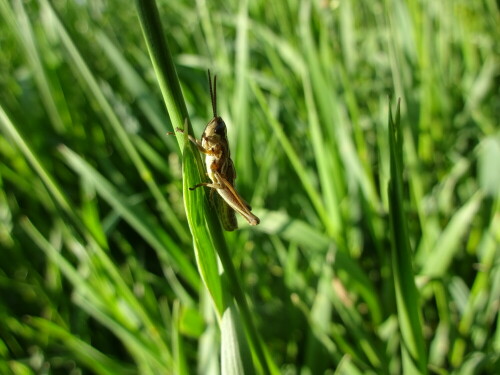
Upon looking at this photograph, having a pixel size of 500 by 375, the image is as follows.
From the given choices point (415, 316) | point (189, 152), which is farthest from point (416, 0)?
point (189, 152)

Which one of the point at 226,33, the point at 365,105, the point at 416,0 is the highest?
the point at 226,33

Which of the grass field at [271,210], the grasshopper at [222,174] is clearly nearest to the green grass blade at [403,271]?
the grass field at [271,210]

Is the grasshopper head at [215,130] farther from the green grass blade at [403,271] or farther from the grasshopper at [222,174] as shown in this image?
the green grass blade at [403,271]

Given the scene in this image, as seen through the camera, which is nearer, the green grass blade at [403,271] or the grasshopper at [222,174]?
the green grass blade at [403,271]

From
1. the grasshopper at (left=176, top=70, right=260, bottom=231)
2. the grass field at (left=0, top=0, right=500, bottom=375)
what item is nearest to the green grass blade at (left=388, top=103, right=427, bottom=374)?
the grass field at (left=0, top=0, right=500, bottom=375)

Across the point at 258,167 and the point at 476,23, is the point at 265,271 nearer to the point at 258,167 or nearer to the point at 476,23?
the point at 258,167

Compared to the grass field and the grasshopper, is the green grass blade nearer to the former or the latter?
the grass field

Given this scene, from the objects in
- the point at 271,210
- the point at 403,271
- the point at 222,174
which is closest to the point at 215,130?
the point at 222,174
